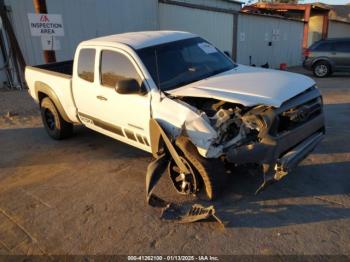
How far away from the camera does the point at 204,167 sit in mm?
3541

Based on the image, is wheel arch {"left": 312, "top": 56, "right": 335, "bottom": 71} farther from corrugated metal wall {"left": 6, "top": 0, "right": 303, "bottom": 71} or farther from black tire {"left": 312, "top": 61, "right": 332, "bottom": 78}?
corrugated metal wall {"left": 6, "top": 0, "right": 303, "bottom": 71}

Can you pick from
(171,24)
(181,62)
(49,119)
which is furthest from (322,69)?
(49,119)

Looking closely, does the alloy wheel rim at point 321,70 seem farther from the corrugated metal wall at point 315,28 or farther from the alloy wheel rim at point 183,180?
the corrugated metal wall at point 315,28

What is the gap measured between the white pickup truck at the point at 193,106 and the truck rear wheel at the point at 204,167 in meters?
0.01

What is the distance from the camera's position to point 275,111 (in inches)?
135

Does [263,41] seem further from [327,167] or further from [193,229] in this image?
[193,229]

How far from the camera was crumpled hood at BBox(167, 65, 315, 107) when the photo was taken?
11.2 feet

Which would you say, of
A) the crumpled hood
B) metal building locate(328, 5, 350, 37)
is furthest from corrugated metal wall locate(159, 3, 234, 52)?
metal building locate(328, 5, 350, 37)

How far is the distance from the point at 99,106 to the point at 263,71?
8.01 feet

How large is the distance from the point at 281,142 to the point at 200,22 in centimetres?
1407

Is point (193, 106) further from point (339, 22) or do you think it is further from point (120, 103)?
point (339, 22)

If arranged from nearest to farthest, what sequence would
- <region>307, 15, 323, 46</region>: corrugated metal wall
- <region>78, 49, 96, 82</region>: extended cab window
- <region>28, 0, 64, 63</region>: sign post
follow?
<region>78, 49, 96, 82</region>: extended cab window
<region>28, 0, 64, 63</region>: sign post
<region>307, 15, 323, 46</region>: corrugated metal wall

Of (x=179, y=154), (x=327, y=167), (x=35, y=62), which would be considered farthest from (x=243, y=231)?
(x=35, y=62)

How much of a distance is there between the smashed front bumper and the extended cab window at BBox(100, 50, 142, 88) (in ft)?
5.56
